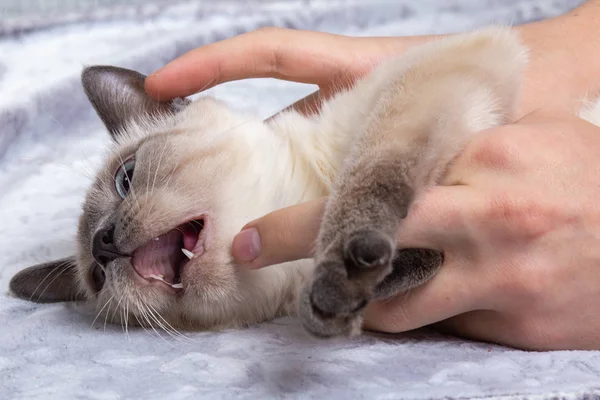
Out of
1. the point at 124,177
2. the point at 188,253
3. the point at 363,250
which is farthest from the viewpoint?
the point at 124,177

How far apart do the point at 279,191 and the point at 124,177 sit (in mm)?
384

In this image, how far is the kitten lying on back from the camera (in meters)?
0.97

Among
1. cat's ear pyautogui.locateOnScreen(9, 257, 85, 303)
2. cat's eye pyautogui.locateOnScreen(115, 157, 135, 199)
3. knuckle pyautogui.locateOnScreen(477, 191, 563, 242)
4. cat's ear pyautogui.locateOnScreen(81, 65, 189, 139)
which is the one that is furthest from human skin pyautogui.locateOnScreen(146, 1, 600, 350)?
cat's ear pyautogui.locateOnScreen(81, 65, 189, 139)

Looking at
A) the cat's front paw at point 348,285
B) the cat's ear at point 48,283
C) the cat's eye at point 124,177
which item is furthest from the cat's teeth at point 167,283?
the cat's front paw at point 348,285

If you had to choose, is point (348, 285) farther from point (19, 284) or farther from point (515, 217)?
point (19, 284)

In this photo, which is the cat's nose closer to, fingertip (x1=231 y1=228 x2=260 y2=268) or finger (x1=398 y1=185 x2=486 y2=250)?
fingertip (x1=231 y1=228 x2=260 y2=268)

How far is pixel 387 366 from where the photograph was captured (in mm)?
991

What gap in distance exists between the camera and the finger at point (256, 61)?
63.3 inches

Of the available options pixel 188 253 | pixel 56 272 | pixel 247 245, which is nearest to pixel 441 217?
pixel 247 245

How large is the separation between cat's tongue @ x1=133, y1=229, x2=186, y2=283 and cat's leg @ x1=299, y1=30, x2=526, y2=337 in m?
0.44

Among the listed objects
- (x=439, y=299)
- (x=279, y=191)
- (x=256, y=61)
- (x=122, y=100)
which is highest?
(x=256, y=61)

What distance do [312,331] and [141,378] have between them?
32 cm

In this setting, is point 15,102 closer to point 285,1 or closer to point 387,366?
point 285,1

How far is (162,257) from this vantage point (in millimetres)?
1321
